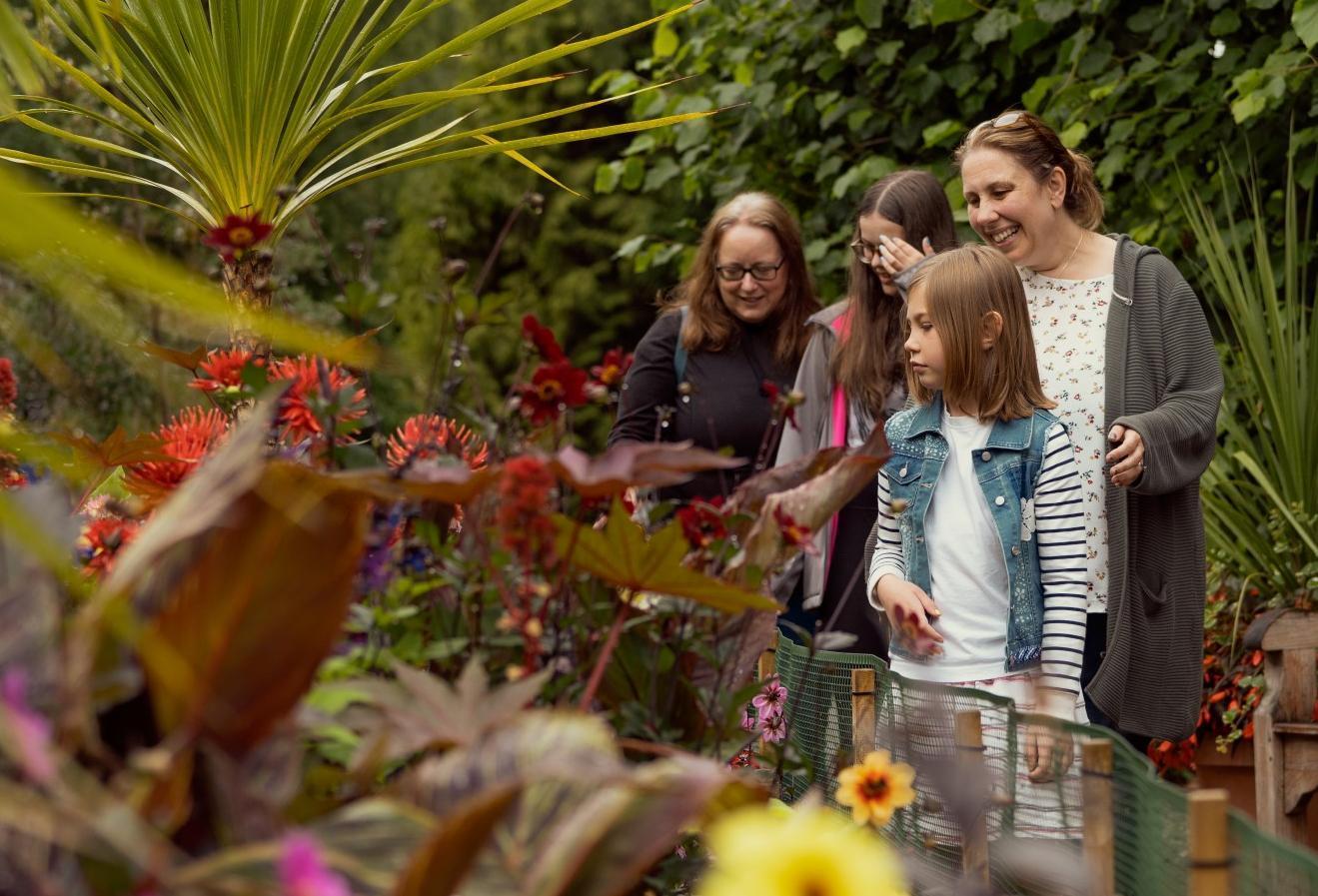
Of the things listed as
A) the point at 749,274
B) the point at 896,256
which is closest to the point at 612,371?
the point at 896,256

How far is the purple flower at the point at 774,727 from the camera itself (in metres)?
1.94

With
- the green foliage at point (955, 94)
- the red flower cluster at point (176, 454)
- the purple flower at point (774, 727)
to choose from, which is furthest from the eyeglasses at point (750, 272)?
the red flower cluster at point (176, 454)

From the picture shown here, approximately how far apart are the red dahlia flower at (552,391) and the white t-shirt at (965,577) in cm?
157

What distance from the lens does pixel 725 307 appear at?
3.91 meters

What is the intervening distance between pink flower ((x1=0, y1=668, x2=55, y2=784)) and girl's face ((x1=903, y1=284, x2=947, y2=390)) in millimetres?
2225

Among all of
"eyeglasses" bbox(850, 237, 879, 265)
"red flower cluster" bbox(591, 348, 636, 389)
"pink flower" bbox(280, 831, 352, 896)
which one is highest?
"eyeglasses" bbox(850, 237, 879, 265)

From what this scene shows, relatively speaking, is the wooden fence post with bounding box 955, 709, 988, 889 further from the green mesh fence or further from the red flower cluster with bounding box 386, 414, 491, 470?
the red flower cluster with bounding box 386, 414, 491, 470

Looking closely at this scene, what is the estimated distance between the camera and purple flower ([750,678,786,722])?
198 centimetres

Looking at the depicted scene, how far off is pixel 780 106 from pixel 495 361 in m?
9.20

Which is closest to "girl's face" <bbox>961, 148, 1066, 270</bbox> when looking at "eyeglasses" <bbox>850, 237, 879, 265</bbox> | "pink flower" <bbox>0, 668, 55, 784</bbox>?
"eyeglasses" <bbox>850, 237, 879, 265</bbox>

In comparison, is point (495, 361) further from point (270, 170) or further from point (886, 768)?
point (886, 768)

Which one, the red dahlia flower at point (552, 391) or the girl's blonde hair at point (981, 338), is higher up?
the girl's blonde hair at point (981, 338)

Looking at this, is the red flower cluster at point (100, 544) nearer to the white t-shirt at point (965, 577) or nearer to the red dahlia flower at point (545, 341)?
the red dahlia flower at point (545, 341)

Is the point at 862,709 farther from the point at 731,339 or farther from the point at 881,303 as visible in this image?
the point at 731,339
